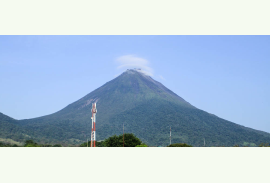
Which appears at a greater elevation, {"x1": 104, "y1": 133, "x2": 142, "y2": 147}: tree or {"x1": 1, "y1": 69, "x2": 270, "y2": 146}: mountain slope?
{"x1": 1, "y1": 69, "x2": 270, "y2": 146}: mountain slope

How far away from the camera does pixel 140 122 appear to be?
75.4 m

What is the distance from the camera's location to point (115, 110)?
80375 millimetres

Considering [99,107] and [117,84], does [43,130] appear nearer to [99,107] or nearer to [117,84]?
[99,107]

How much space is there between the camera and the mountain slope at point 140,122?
6250cm

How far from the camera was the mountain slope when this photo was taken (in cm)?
6250

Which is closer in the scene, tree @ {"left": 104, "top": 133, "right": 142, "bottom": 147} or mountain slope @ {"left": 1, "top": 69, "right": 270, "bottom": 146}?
tree @ {"left": 104, "top": 133, "right": 142, "bottom": 147}

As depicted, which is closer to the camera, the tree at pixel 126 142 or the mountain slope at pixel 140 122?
the tree at pixel 126 142

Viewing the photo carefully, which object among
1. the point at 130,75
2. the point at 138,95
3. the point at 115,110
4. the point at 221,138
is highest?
the point at 130,75

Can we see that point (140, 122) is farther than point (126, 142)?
Yes

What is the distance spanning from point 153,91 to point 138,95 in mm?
6065

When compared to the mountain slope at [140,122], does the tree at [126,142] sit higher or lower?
lower

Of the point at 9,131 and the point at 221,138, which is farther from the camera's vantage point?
the point at 221,138

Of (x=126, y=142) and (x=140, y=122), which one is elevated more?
(x=140, y=122)
